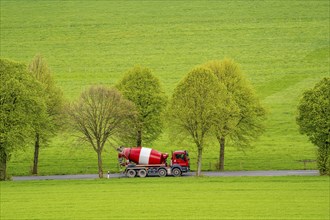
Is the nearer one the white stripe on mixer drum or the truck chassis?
the truck chassis

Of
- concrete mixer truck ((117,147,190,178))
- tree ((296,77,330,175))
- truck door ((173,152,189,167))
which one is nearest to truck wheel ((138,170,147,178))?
concrete mixer truck ((117,147,190,178))

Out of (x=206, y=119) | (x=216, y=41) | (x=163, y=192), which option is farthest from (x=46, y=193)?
(x=216, y=41)

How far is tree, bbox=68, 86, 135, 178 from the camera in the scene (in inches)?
3147

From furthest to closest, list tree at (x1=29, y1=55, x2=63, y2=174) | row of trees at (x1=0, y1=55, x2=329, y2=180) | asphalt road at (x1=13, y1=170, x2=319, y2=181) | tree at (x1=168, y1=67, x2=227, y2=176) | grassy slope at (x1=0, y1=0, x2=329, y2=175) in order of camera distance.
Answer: grassy slope at (x1=0, y1=0, x2=329, y2=175), tree at (x1=29, y1=55, x2=63, y2=174), asphalt road at (x1=13, y1=170, x2=319, y2=181), tree at (x1=168, y1=67, x2=227, y2=176), row of trees at (x1=0, y1=55, x2=329, y2=180)

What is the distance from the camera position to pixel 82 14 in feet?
576

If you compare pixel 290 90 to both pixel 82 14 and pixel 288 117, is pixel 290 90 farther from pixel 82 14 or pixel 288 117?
pixel 82 14

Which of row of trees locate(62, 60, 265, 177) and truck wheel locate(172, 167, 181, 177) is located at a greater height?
row of trees locate(62, 60, 265, 177)

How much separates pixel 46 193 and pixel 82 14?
11489 centimetres

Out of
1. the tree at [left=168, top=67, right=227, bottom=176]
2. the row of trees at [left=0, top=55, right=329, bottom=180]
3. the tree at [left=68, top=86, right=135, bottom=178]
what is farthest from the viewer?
the tree at [left=68, top=86, right=135, bottom=178]

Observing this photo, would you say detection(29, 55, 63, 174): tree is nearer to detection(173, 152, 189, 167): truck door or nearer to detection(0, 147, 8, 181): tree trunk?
detection(0, 147, 8, 181): tree trunk

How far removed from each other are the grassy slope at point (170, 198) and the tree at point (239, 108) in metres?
14.8

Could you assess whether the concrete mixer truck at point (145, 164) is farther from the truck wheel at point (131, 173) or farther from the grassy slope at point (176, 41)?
the grassy slope at point (176, 41)

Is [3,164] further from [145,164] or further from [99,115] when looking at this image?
[145,164]

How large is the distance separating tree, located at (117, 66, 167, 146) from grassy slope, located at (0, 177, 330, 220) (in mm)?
14881
